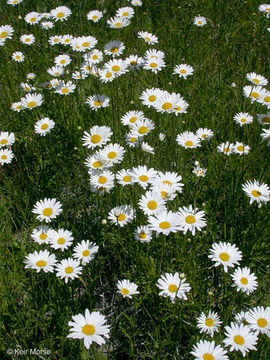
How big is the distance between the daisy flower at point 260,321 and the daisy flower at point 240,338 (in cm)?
4

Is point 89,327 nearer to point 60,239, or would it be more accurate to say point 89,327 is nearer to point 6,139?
point 60,239

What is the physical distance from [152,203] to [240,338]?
89 centimetres

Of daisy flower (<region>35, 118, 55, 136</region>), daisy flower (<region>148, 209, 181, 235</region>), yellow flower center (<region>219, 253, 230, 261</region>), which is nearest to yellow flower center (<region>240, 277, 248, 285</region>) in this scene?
yellow flower center (<region>219, 253, 230, 261</region>)

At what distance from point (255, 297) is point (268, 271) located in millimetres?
186

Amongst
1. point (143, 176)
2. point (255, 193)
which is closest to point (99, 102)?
point (143, 176)

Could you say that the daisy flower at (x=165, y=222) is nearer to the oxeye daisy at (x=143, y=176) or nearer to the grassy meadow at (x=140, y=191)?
the grassy meadow at (x=140, y=191)

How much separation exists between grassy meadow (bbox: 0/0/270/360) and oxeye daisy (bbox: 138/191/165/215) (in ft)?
0.56

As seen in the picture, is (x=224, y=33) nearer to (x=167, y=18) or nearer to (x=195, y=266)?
(x=167, y=18)

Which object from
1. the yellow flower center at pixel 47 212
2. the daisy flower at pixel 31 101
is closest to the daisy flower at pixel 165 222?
the yellow flower center at pixel 47 212

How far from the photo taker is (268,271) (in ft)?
7.92

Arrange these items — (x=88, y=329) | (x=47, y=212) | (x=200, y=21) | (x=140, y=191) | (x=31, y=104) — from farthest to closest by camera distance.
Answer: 1. (x=200, y=21)
2. (x=31, y=104)
3. (x=140, y=191)
4. (x=47, y=212)
5. (x=88, y=329)

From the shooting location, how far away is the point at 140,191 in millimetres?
2836

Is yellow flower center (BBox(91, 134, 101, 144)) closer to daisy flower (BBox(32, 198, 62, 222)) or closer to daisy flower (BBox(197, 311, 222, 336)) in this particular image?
daisy flower (BBox(32, 198, 62, 222))

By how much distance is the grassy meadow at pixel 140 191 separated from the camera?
221cm
